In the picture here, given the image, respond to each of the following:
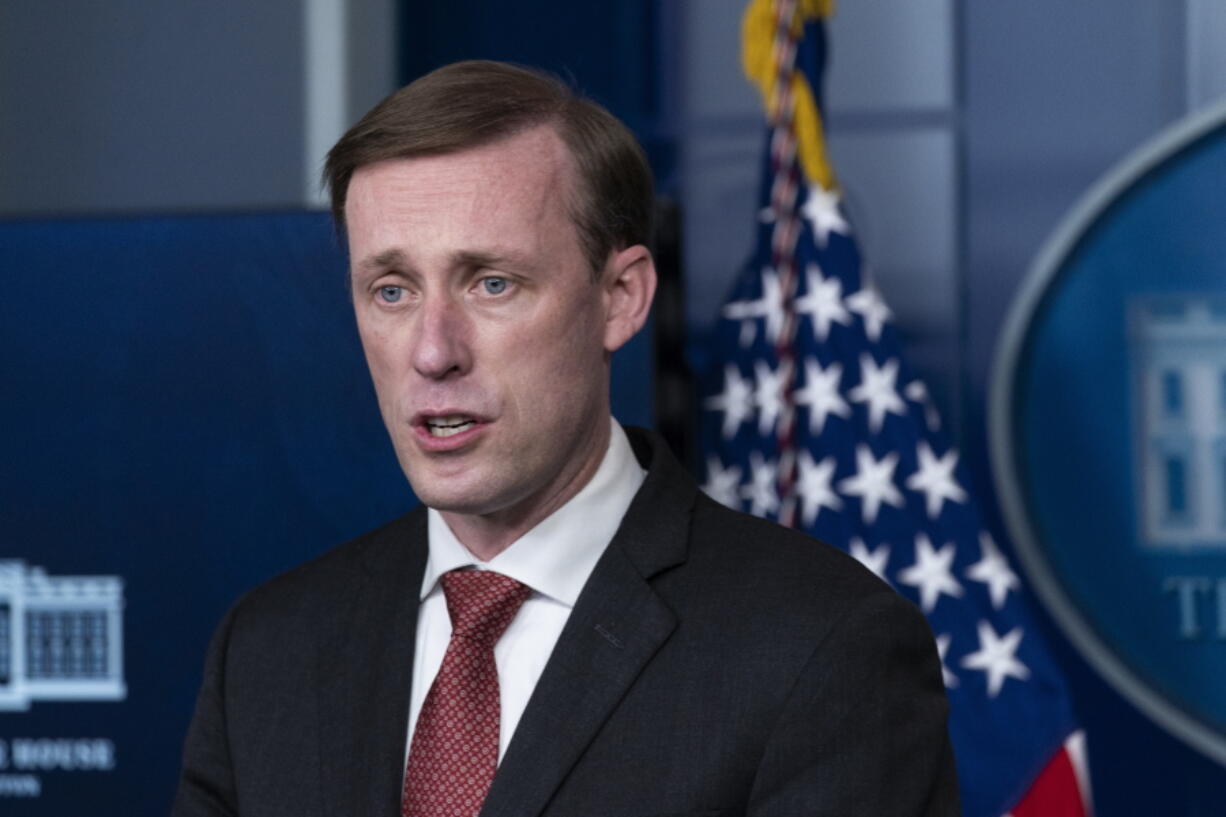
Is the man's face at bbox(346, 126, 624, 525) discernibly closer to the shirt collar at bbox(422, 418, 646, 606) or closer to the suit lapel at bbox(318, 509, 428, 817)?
the shirt collar at bbox(422, 418, 646, 606)

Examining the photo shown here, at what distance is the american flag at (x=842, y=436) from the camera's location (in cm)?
264

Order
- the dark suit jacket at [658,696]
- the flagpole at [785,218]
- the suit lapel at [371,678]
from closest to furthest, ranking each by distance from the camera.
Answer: the dark suit jacket at [658,696], the suit lapel at [371,678], the flagpole at [785,218]

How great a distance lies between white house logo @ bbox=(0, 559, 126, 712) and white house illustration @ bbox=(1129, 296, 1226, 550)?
1.95 metres

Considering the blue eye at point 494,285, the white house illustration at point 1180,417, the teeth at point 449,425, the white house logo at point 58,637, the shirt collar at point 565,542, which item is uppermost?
the blue eye at point 494,285

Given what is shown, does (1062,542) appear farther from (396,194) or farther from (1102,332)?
(396,194)

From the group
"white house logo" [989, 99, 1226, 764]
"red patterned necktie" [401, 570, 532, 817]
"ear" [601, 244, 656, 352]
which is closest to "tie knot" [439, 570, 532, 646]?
"red patterned necktie" [401, 570, 532, 817]

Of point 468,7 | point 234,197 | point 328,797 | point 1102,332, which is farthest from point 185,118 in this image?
point 328,797

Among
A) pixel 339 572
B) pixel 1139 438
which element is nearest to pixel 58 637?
pixel 339 572

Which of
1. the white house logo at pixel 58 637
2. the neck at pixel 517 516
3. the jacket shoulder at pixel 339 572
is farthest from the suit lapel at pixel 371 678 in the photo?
the white house logo at pixel 58 637

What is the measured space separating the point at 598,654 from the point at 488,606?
12 cm

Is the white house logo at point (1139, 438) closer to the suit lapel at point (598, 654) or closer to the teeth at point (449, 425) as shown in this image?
the suit lapel at point (598, 654)

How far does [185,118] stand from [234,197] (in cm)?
21

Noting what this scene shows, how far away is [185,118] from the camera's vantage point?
3.39 meters

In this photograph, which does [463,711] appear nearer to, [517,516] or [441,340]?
[517,516]
